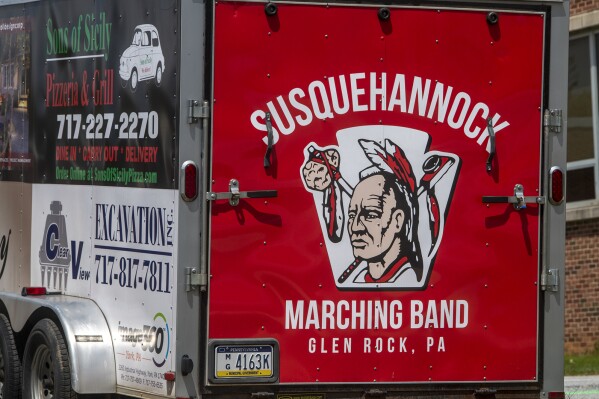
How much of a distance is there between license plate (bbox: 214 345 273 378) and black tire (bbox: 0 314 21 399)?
6.66 ft

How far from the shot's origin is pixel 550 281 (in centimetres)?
785

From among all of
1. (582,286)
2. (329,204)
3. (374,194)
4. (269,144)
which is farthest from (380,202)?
(582,286)

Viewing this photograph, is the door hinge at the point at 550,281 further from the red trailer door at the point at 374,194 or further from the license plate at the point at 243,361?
the license plate at the point at 243,361

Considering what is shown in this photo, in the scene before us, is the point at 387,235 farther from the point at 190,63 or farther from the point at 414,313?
the point at 190,63

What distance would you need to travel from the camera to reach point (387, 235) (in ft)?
24.9

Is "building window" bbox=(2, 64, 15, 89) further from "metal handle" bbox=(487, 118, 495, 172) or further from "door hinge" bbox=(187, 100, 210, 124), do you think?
"metal handle" bbox=(487, 118, 495, 172)

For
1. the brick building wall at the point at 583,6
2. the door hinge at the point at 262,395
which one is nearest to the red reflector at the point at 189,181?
the door hinge at the point at 262,395

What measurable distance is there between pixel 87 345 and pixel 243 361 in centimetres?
108

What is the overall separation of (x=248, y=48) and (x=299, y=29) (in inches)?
12.6

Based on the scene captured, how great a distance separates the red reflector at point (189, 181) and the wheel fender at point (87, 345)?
1.23 m

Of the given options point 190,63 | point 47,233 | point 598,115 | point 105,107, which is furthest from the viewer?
point 598,115

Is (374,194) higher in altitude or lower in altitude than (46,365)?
higher

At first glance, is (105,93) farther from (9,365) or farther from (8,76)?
(9,365)

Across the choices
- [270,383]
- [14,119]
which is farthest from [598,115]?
[270,383]
